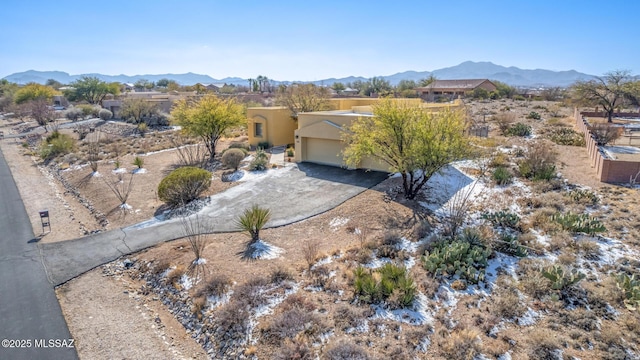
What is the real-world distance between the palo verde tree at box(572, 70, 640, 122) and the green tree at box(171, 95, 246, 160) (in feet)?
110

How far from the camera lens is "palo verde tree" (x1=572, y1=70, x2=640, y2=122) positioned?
3428 centimetres

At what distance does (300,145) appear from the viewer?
86.7ft

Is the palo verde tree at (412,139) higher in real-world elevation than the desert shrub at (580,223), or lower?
higher

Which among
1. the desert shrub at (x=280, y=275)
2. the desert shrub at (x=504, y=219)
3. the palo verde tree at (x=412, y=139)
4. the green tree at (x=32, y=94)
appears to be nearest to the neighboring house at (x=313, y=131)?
the palo verde tree at (x=412, y=139)

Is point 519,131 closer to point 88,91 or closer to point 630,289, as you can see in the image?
point 630,289

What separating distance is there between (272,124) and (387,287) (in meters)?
24.6

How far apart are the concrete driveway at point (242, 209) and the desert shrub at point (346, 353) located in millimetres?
8154

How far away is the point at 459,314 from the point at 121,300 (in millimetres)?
10163

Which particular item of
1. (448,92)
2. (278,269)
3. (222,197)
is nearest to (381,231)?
(278,269)

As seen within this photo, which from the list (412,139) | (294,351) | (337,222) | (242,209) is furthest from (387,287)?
(242,209)

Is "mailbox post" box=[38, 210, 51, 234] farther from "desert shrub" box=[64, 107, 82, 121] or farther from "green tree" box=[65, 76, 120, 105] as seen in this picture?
"green tree" box=[65, 76, 120, 105]

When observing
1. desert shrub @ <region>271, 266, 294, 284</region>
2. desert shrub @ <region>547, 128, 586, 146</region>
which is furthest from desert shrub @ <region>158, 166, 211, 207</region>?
desert shrub @ <region>547, 128, 586, 146</region>

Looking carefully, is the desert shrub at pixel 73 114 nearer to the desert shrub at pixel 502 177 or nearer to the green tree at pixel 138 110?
the green tree at pixel 138 110

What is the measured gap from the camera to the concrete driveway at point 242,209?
44.8 feet
